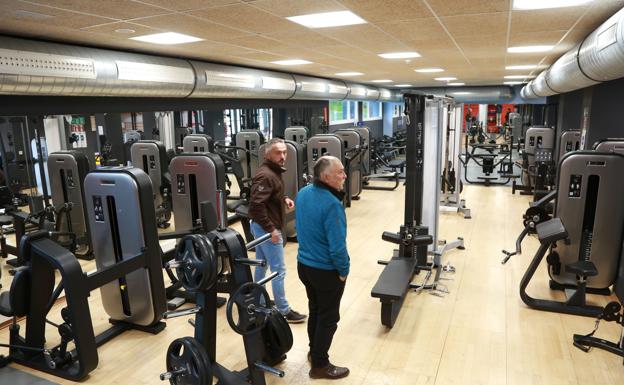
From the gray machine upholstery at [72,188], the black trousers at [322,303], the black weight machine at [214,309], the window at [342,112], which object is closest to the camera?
the black weight machine at [214,309]

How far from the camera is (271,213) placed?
3740 millimetres

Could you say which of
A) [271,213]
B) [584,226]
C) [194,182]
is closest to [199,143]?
[194,182]

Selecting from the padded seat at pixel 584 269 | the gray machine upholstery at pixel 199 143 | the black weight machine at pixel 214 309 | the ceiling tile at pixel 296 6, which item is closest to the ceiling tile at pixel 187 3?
the ceiling tile at pixel 296 6

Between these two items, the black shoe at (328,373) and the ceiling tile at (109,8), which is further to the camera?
the black shoe at (328,373)

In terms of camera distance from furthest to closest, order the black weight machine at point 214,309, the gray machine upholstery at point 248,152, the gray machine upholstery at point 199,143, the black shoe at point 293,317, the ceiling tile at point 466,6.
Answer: the gray machine upholstery at point 248,152
the gray machine upholstery at point 199,143
the black shoe at point 293,317
the ceiling tile at point 466,6
the black weight machine at point 214,309

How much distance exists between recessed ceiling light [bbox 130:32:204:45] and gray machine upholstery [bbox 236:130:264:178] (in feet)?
13.0

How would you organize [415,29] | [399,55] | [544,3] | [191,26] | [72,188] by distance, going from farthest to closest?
[399,55]
[72,188]
[415,29]
[191,26]
[544,3]

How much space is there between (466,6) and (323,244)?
Result: 7.38 ft

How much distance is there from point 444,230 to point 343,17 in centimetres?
429

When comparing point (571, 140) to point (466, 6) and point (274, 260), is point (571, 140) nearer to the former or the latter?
point (466, 6)

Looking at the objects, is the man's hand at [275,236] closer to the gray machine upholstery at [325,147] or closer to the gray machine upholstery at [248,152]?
the gray machine upholstery at [325,147]

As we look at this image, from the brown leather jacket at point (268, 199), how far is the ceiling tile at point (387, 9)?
1.45m

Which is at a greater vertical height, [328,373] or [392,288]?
[392,288]

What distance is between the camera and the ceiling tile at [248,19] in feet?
11.4
